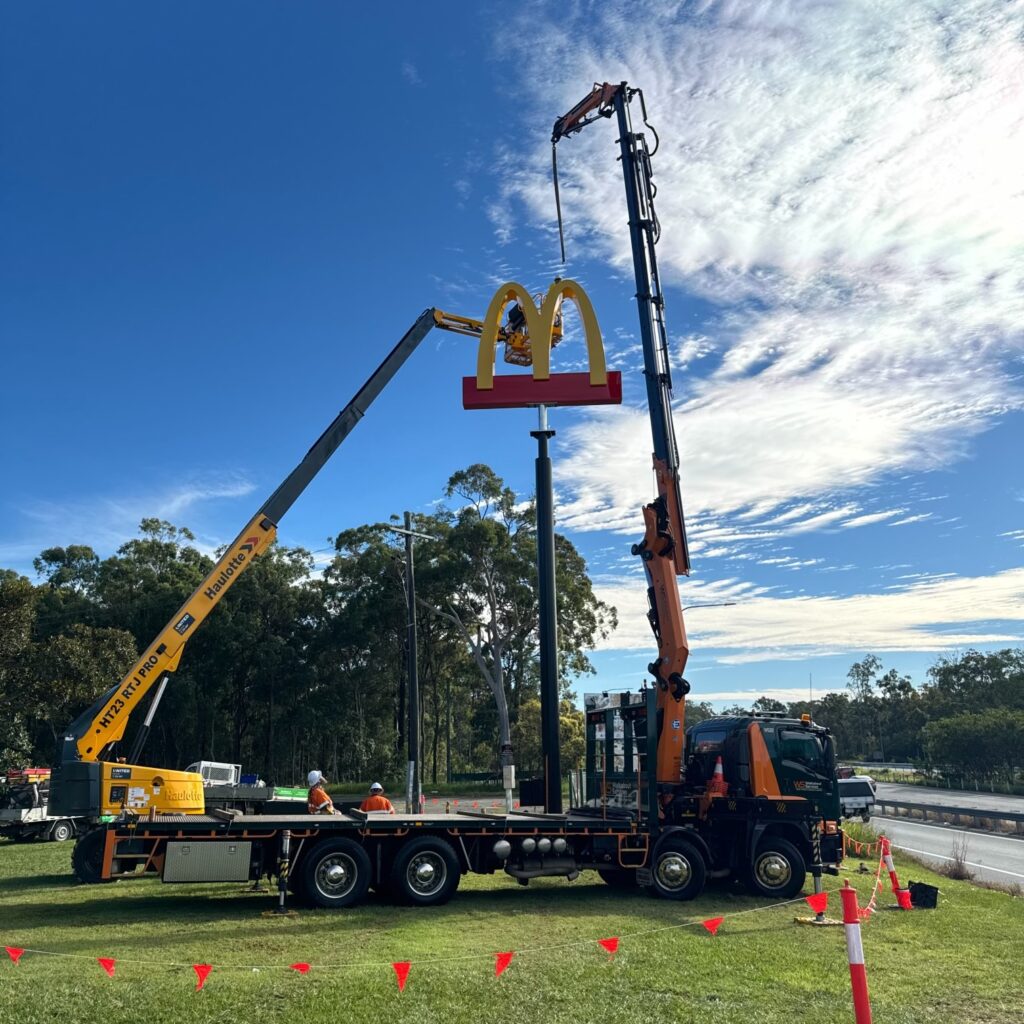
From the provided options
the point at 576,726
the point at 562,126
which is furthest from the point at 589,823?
the point at 576,726

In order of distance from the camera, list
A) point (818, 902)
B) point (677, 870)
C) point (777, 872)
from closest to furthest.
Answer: point (818, 902) → point (677, 870) → point (777, 872)

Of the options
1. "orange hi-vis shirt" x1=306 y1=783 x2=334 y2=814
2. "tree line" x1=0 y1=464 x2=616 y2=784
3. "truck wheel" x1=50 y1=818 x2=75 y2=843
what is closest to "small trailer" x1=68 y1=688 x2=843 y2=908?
"orange hi-vis shirt" x1=306 y1=783 x2=334 y2=814

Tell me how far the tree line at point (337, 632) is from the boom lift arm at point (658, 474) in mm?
27193

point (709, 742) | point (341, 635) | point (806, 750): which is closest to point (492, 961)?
point (709, 742)

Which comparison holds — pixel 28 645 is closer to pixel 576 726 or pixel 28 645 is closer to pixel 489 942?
pixel 489 942

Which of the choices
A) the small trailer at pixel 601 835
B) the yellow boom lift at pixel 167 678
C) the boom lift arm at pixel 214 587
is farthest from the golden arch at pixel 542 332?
the small trailer at pixel 601 835

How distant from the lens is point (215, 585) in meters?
15.7

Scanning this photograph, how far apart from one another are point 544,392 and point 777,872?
27.5 ft

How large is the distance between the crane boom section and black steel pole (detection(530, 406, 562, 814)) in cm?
352

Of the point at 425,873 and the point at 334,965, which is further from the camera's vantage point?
the point at 425,873

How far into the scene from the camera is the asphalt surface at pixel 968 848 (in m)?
20.3

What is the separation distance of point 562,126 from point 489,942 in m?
16.3

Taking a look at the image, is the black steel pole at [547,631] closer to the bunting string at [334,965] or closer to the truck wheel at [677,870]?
the truck wheel at [677,870]

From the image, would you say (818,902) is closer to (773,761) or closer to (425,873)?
(773,761)
